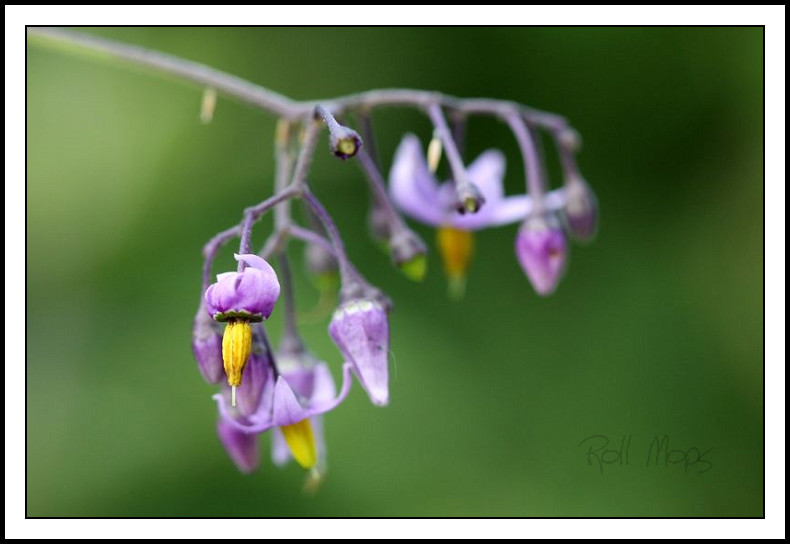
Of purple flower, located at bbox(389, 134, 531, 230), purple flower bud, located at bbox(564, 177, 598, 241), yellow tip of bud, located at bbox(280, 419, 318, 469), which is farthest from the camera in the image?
purple flower, located at bbox(389, 134, 531, 230)

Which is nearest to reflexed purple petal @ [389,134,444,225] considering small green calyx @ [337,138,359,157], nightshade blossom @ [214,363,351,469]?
nightshade blossom @ [214,363,351,469]

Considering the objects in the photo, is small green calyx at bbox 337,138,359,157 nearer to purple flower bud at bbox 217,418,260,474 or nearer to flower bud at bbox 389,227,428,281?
flower bud at bbox 389,227,428,281

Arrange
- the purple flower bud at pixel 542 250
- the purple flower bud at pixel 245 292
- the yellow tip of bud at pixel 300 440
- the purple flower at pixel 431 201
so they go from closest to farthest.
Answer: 1. the purple flower bud at pixel 245 292
2. the yellow tip of bud at pixel 300 440
3. the purple flower bud at pixel 542 250
4. the purple flower at pixel 431 201

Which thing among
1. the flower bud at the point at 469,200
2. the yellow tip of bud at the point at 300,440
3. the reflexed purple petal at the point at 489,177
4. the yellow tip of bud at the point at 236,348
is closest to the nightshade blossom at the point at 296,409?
the yellow tip of bud at the point at 300,440

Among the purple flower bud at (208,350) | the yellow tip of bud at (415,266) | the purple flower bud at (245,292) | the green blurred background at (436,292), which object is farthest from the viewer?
the green blurred background at (436,292)

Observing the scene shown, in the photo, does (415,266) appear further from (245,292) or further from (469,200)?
(245,292)

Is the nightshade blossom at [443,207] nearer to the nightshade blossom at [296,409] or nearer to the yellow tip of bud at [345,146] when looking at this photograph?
the nightshade blossom at [296,409]

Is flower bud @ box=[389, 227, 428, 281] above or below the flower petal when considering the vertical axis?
above
